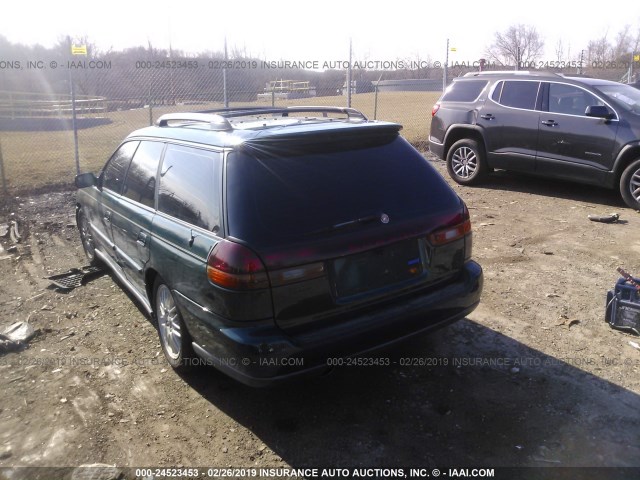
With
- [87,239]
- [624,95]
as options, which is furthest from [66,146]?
[624,95]

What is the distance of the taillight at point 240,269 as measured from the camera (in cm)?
281

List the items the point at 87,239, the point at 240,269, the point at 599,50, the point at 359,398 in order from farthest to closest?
the point at 599,50 → the point at 87,239 → the point at 359,398 → the point at 240,269

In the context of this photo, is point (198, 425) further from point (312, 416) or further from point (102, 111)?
point (102, 111)

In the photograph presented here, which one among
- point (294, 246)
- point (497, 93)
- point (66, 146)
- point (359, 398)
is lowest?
point (359, 398)

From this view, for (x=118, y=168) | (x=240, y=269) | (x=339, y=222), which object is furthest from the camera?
(x=118, y=168)

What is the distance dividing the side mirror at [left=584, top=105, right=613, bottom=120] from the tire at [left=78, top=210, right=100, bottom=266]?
22.6ft

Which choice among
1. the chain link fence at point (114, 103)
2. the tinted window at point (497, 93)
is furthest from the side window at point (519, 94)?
the chain link fence at point (114, 103)

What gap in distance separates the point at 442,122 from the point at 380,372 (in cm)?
710

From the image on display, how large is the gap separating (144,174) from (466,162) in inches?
272

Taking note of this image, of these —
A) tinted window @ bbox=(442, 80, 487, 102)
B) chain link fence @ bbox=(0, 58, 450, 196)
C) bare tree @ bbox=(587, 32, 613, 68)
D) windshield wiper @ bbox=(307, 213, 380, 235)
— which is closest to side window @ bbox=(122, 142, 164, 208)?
windshield wiper @ bbox=(307, 213, 380, 235)

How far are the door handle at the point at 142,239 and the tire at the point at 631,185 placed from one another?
6.80 m

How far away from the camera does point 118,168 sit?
15.6ft

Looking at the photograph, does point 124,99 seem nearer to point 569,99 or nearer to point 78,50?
point 78,50

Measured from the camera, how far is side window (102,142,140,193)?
4.59m
